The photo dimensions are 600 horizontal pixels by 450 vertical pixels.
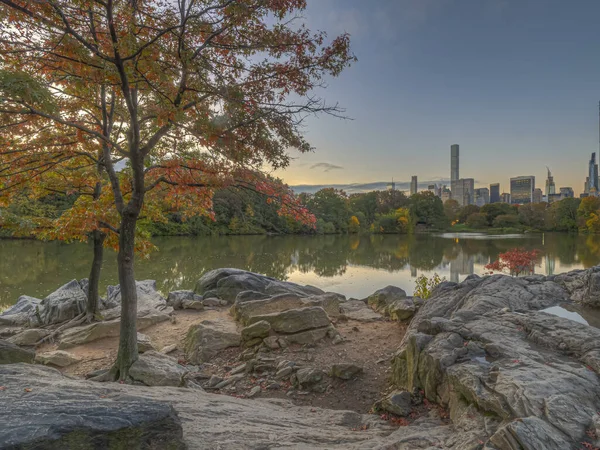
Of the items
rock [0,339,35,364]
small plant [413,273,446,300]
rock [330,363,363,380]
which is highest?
rock [0,339,35,364]

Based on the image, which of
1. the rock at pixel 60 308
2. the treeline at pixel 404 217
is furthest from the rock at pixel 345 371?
the treeline at pixel 404 217

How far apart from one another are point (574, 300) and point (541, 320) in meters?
1.97

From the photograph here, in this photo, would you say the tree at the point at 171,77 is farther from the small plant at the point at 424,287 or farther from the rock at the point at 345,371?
the small plant at the point at 424,287

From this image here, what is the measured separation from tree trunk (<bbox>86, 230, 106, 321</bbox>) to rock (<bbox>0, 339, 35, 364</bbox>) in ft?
12.5

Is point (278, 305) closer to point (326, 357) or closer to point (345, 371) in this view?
point (326, 357)

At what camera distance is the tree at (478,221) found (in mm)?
67250

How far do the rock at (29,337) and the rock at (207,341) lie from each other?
3.18m

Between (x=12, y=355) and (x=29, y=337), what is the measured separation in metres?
4.01

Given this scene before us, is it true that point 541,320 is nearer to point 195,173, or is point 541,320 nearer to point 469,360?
point 469,360

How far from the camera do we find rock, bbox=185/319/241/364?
19.6ft

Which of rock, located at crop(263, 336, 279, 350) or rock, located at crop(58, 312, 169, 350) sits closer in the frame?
rock, located at crop(263, 336, 279, 350)

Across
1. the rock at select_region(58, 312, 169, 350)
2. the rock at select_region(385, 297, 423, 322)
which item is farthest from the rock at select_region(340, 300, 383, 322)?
the rock at select_region(58, 312, 169, 350)

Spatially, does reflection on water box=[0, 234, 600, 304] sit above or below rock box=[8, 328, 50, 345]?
below

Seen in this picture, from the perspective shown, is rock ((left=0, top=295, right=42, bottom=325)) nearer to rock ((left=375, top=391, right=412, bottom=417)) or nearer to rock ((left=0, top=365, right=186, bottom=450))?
Answer: rock ((left=0, top=365, right=186, bottom=450))
